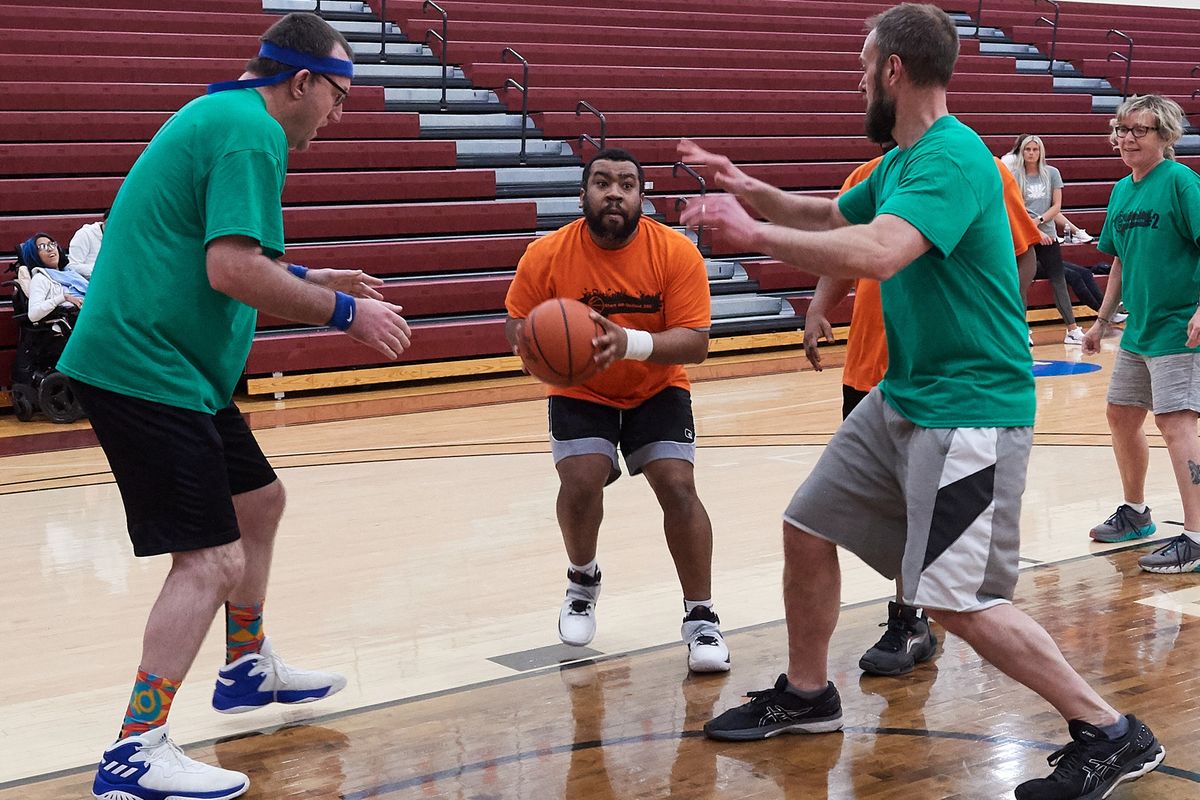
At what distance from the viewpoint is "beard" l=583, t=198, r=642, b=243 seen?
153 inches

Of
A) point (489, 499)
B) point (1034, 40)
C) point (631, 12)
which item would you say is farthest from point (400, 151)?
point (1034, 40)

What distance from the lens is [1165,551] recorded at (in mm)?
4598

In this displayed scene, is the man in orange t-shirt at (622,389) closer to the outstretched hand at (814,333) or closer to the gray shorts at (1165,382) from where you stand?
the outstretched hand at (814,333)

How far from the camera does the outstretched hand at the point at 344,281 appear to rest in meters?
3.33

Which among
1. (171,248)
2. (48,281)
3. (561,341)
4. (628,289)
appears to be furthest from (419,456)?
(171,248)

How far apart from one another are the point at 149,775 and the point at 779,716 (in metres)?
1.44

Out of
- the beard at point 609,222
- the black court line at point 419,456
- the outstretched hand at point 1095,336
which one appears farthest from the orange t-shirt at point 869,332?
the black court line at point 419,456

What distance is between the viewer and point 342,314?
2912mm

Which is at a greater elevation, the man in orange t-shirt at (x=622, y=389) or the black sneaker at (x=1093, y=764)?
the man in orange t-shirt at (x=622, y=389)

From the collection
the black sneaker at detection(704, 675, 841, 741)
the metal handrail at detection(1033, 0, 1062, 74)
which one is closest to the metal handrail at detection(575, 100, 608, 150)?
the metal handrail at detection(1033, 0, 1062, 74)

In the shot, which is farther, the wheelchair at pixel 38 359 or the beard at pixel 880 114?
the wheelchair at pixel 38 359

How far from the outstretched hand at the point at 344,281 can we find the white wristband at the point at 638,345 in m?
0.66

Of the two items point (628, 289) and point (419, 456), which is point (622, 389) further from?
point (419, 456)

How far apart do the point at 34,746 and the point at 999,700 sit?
2398 millimetres
